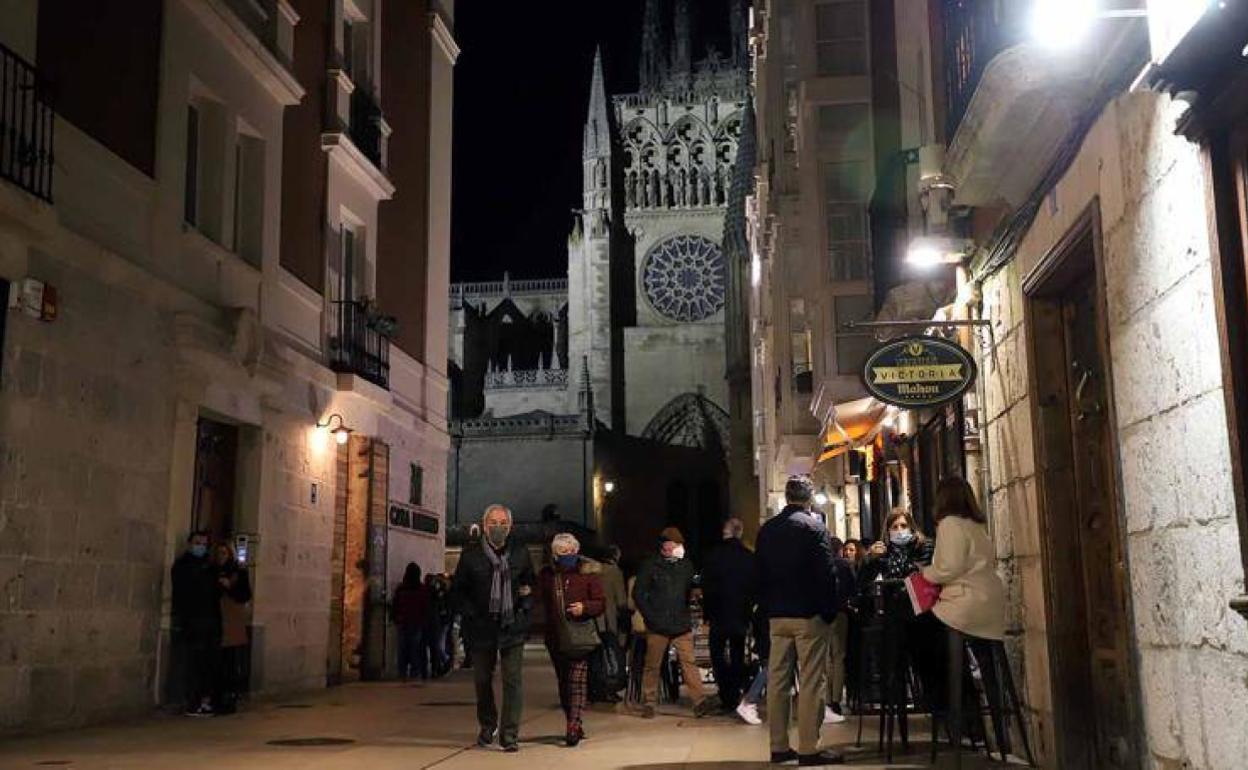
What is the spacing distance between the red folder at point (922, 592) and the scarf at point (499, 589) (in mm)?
3227

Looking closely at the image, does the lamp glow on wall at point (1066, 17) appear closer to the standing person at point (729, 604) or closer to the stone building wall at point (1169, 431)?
the stone building wall at point (1169, 431)

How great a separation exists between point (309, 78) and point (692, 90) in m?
59.3

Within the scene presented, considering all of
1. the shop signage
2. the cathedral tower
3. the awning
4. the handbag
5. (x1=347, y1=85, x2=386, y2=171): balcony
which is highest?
the cathedral tower

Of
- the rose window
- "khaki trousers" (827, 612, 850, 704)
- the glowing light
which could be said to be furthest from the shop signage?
the rose window

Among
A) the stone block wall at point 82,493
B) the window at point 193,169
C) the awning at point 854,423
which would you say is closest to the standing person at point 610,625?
the awning at point 854,423

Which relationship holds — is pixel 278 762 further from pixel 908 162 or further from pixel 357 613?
pixel 357 613

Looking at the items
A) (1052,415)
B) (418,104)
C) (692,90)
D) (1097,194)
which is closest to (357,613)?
(418,104)

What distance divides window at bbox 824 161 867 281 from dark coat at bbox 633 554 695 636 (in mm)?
6512

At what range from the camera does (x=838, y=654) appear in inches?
443

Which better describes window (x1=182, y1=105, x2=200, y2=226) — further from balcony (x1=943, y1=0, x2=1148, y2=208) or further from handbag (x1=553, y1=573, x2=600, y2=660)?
balcony (x1=943, y1=0, x2=1148, y2=208)

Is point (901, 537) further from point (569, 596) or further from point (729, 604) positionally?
point (729, 604)

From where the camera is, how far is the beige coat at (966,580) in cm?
733

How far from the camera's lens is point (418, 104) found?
21.4 m

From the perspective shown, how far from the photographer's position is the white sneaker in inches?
443
